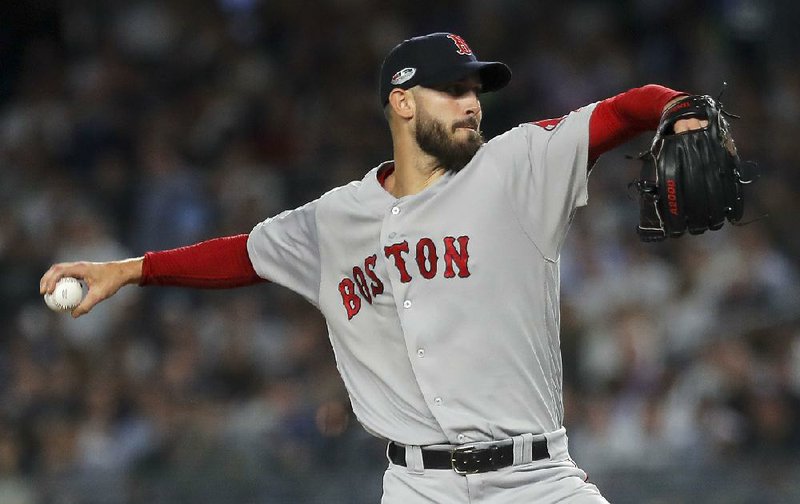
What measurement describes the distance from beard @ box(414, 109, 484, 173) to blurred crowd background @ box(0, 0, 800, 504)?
2436mm

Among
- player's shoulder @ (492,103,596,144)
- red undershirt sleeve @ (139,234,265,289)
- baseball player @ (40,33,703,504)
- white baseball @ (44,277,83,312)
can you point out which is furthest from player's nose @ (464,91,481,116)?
white baseball @ (44,277,83,312)

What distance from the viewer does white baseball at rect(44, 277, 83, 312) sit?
11.7 feet

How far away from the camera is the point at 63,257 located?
24.1ft

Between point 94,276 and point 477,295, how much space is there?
1.19 m

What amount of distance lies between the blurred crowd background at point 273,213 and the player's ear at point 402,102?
7.90 ft

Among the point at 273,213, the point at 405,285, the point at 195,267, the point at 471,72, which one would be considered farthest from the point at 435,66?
the point at 273,213

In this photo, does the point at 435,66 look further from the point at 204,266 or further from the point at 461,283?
the point at 204,266

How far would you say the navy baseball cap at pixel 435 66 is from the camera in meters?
3.45

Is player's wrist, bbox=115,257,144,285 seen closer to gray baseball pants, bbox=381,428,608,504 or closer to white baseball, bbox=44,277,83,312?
white baseball, bbox=44,277,83,312

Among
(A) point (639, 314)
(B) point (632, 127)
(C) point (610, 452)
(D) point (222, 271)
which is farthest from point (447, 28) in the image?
(B) point (632, 127)

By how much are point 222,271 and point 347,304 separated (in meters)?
0.50

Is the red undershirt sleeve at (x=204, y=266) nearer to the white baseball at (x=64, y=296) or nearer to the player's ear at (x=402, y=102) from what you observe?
the white baseball at (x=64, y=296)

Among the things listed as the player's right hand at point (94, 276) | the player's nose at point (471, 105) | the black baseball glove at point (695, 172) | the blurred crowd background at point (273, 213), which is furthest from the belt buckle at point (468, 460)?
the blurred crowd background at point (273, 213)

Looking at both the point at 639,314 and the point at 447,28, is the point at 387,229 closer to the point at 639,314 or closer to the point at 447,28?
the point at 639,314
